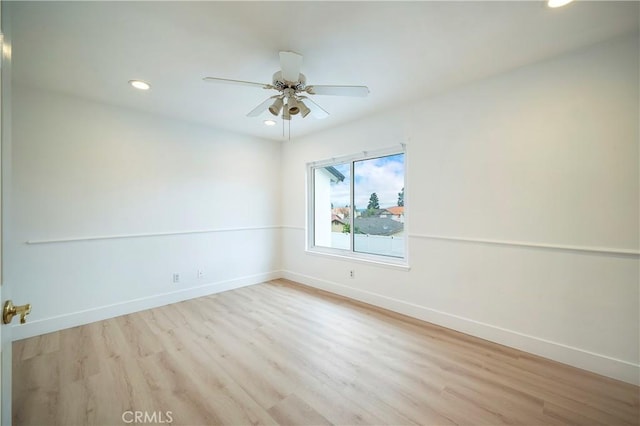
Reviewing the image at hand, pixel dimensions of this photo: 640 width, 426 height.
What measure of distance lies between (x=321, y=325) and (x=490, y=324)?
1.67 m

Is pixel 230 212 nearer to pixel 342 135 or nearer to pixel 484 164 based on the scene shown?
pixel 342 135

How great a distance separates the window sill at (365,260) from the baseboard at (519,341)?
15.9 inches

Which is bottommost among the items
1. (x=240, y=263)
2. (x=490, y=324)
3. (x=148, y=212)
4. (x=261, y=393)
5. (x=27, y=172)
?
(x=261, y=393)

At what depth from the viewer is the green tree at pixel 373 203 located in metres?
3.65

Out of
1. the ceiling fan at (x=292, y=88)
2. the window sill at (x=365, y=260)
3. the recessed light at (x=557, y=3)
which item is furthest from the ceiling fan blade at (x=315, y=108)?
the window sill at (x=365, y=260)

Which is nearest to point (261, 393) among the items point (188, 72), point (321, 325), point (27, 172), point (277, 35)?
point (321, 325)

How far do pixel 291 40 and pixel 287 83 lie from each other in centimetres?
30

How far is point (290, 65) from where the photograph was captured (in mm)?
1939

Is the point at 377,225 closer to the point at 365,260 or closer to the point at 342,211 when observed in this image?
the point at 365,260

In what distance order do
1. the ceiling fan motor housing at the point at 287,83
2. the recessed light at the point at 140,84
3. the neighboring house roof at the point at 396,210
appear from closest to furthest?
the ceiling fan motor housing at the point at 287,83
the recessed light at the point at 140,84
the neighboring house roof at the point at 396,210

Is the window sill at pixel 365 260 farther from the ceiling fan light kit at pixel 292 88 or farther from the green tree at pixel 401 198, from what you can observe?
the ceiling fan light kit at pixel 292 88

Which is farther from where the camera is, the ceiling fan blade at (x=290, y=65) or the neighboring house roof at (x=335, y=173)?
the neighboring house roof at (x=335, y=173)

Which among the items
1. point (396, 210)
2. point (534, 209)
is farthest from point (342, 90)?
point (534, 209)

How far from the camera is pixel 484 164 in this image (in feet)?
8.44
